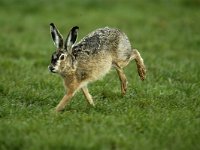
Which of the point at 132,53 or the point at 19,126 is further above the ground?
the point at 132,53

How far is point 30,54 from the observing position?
1475 cm

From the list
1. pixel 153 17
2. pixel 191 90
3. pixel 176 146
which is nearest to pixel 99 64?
pixel 191 90

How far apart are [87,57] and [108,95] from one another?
3.40 feet

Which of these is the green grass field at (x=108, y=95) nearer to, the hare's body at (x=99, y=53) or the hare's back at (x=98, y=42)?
the hare's body at (x=99, y=53)

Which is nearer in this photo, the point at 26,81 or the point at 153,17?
the point at 26,81

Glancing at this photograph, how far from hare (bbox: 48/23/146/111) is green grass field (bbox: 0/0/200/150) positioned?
1.26 ft

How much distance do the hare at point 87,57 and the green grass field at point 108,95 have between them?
39 centimetres

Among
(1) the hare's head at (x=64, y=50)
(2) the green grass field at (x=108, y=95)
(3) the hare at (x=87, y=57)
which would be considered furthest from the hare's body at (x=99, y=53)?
(2) the green grass field at (x=108, y=95)

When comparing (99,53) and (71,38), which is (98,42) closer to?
(99,53)

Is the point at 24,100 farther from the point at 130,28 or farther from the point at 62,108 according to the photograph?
the point at 130,28

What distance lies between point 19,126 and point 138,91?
3.34m

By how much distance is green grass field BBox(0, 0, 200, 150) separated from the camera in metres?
7.26

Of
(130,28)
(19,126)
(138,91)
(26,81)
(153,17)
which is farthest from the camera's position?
(153,17)

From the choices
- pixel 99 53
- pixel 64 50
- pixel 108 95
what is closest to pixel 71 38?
pixel 64 50
